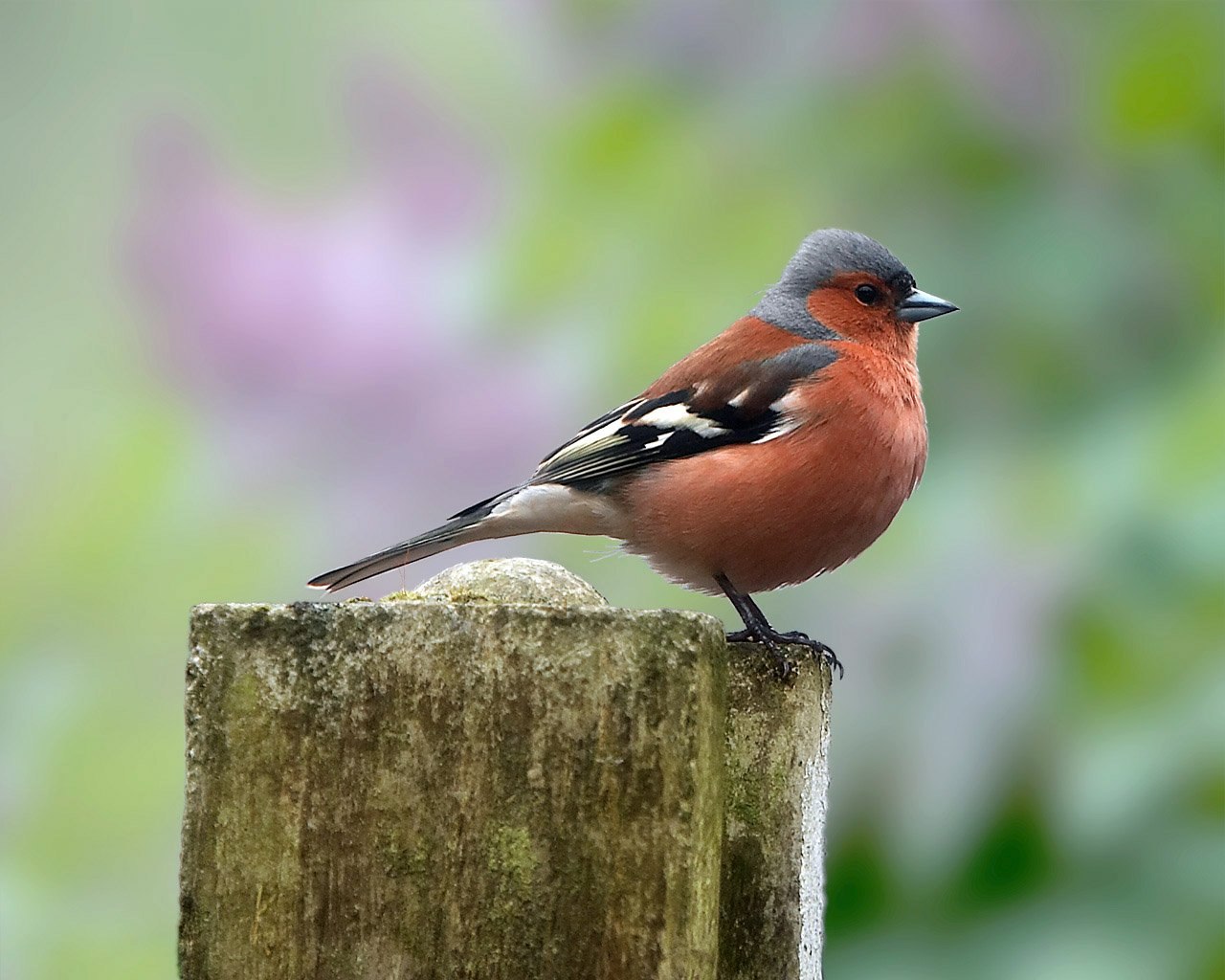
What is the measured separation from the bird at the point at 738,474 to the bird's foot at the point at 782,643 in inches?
7.5

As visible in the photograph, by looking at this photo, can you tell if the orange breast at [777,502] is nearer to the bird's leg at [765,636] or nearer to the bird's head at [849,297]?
the bird's leg at [765,636]

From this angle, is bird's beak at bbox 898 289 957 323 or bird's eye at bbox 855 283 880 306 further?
bird's eye at bbox 855 283 880 306

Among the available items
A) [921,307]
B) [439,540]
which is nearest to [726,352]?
[921,307]

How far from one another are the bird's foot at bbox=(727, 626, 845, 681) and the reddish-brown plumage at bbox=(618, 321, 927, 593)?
30 centimetres

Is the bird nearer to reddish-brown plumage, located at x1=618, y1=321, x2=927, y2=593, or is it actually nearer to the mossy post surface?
reddish-brown plumage, located at x1=618, y1=321, x2=927, y2=593

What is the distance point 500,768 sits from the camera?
1.62 metres

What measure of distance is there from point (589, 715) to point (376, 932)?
1.05 ft

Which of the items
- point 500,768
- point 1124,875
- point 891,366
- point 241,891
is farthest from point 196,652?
point 1124,875

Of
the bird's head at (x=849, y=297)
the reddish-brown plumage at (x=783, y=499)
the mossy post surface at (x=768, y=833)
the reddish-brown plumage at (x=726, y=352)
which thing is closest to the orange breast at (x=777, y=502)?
the reddish-brown plumage at (x=783, y=499)

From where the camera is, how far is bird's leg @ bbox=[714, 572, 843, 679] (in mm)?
2159

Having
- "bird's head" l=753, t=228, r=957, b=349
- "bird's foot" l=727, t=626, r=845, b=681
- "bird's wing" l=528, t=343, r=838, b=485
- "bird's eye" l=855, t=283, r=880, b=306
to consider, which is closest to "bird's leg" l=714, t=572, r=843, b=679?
"bird's foot" l=727, t=626, r=845, b=681

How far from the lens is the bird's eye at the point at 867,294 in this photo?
3832mm

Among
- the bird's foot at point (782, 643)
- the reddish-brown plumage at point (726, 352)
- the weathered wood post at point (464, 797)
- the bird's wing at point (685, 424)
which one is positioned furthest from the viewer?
the reddish-brown plumage at point (726, 352)

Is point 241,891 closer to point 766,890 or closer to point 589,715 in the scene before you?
point 589,715
